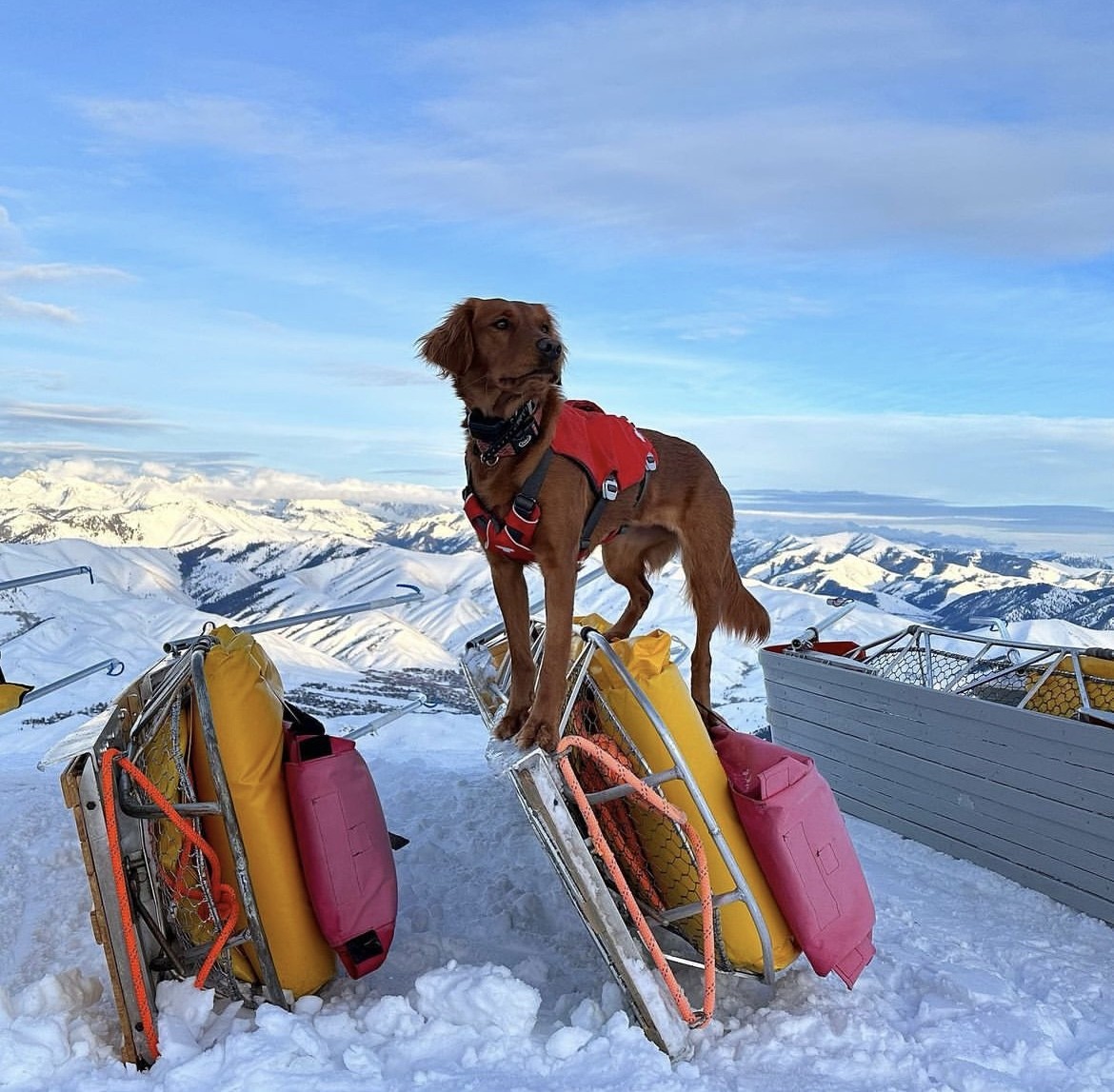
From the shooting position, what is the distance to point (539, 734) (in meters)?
3.19

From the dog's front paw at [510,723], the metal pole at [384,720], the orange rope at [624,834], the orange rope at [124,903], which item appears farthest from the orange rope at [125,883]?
the metal pole at [384,720]

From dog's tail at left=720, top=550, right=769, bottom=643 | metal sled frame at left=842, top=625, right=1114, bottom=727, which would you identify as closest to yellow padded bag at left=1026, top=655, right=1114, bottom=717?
metal sled frame at left=842, top=625, right=1114, bottom=727

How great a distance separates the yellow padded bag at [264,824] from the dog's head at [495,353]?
4.15 ft

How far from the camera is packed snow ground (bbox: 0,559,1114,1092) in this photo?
8.79 ft

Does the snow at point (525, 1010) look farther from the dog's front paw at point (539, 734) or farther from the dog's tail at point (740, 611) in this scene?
the dog's tail at point (740, 611)

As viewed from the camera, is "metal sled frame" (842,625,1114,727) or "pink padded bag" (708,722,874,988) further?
"metal sled frame" (842,625,1114,727)

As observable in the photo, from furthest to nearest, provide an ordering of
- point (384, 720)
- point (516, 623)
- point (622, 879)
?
point (384, 720)
point (516, 623)
point (622, 879)

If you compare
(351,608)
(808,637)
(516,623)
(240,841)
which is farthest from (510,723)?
(808,637)

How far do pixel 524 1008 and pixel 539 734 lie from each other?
792 millimetres

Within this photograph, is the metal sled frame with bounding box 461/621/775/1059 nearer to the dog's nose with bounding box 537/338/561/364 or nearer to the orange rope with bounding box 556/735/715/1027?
the orange rope with bounding box 556/735/715/1027

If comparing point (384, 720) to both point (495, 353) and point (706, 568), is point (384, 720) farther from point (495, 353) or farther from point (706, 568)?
point (495, 353)

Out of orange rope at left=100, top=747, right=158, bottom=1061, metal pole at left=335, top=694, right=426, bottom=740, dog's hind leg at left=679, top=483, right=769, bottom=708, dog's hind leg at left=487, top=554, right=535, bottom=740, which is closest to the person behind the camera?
orange rope at left=100, top=747, right=158, bottom=1061

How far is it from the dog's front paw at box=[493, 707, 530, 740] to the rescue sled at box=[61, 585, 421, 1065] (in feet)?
1.68

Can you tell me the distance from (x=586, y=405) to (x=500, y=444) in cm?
71
